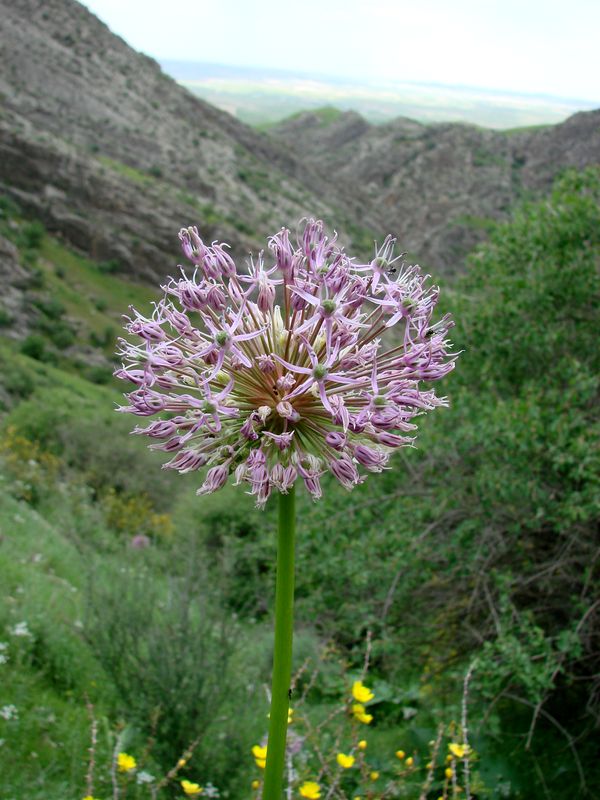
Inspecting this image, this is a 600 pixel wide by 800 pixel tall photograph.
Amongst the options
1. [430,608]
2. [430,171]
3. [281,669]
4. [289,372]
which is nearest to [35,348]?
[430,608]

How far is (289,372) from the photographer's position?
2688mm

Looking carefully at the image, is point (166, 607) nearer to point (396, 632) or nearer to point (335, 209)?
point (396, 632)

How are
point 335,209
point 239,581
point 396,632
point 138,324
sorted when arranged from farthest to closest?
point 335,209
point 239,581
point 396,632
point 138,324

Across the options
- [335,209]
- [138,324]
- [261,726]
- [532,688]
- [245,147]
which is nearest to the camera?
[138,324]

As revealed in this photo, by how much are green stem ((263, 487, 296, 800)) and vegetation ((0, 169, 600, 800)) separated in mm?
2079

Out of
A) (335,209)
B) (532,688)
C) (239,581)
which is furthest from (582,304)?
(335,209)

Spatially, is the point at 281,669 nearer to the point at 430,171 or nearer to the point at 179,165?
the point at 179,165

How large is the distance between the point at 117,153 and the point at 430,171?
147 ft

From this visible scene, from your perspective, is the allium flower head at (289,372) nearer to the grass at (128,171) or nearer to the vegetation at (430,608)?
the vegetation at (430,608)

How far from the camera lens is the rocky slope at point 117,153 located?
7106cm

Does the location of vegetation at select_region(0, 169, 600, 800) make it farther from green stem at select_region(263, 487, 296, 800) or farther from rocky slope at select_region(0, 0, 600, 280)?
rocky slope at select_region(0, 0, 600, 280)

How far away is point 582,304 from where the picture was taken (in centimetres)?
927

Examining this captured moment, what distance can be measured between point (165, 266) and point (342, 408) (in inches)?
2853

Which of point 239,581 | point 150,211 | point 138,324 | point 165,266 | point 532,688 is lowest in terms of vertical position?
point 239,581
